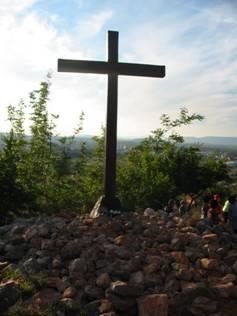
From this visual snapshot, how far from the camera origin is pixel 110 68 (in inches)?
384

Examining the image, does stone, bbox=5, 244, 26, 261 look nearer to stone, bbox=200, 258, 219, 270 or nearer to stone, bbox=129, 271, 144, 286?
stone, bbox=129, 271, 144, 286

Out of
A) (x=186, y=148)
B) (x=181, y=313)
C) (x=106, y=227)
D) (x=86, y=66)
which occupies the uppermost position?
(x=86, y=66)

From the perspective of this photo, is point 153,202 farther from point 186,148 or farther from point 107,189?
point 186,148

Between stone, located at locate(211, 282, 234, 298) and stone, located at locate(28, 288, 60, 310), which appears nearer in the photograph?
stone, located at locate(28, 288, 60, 310)

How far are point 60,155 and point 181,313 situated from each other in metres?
14.1

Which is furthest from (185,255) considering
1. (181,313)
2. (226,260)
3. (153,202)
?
(153,202)

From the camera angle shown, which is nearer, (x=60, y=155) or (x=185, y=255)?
(x=185, y=255)

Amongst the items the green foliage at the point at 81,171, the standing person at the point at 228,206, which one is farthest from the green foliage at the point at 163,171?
the standing person at the point at 228,206

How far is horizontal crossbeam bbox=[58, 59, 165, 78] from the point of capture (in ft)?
31.2

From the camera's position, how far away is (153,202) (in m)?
14.3

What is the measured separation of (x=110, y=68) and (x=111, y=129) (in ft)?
4.57

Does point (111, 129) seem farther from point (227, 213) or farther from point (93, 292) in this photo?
point (93, 292)

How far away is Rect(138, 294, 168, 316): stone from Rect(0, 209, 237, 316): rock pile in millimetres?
12

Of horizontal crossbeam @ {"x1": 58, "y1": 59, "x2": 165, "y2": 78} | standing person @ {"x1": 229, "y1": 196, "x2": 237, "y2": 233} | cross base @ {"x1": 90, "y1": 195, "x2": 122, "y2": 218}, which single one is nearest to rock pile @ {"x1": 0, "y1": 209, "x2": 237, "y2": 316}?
cross base @ {"x1": 90, "y1": 195, "x2": 122, "y2": 218}
